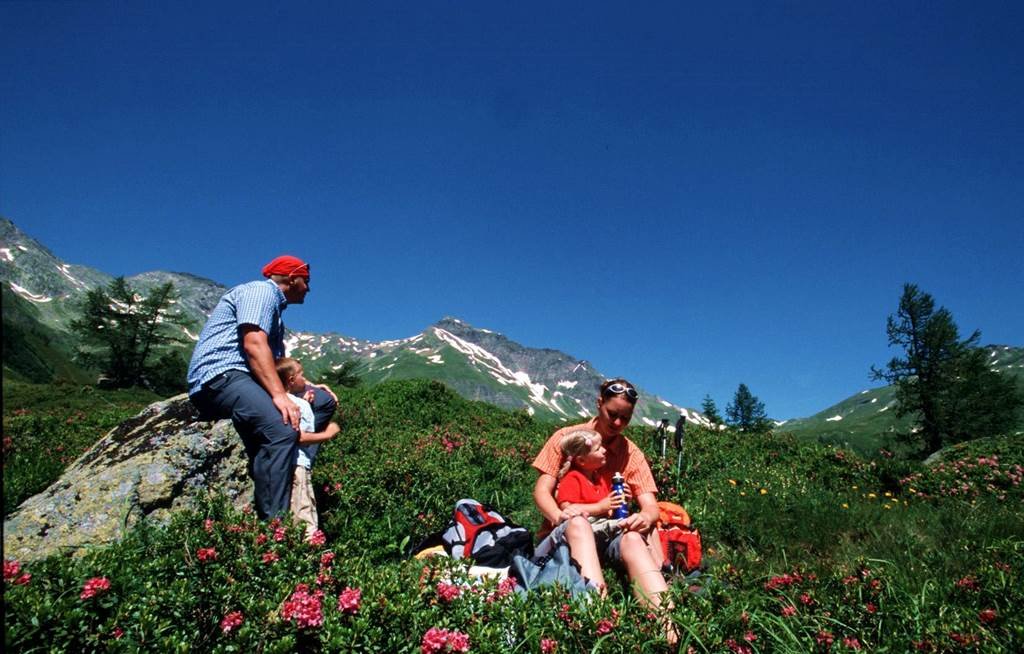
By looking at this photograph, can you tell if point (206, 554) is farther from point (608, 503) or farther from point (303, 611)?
point (608, 503)

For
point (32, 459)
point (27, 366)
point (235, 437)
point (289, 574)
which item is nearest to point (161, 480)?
point (235, 437)

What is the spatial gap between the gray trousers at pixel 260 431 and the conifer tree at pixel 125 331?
58.1m

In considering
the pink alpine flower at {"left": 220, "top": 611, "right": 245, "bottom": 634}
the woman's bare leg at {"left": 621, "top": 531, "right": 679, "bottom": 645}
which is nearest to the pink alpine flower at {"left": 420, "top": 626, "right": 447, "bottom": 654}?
the pink alpine flower at {"left": 220, "top": 611, "right": 245, "bottom": 634}

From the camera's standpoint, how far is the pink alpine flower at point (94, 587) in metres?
3.02

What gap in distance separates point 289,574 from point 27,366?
114 meters

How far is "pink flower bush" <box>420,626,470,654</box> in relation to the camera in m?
3.06

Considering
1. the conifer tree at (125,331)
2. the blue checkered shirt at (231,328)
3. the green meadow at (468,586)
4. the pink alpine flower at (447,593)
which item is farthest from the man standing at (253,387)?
the conifer tree at (125,331)

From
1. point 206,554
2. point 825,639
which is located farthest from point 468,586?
point 825,639

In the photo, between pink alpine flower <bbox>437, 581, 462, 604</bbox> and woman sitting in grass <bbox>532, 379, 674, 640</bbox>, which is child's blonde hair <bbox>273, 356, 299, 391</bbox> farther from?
pink alpine flower <bbox>437, 581, 462, 604</bbox>

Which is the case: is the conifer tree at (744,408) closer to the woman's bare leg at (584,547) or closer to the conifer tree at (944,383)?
the conifer tree at (944,383)

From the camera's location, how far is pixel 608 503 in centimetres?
518

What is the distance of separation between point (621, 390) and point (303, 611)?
11.2 feet

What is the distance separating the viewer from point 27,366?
91062 millimetres

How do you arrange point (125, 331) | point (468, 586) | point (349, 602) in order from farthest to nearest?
point (125, 331) < point (468, 586) < point (349, 602)
